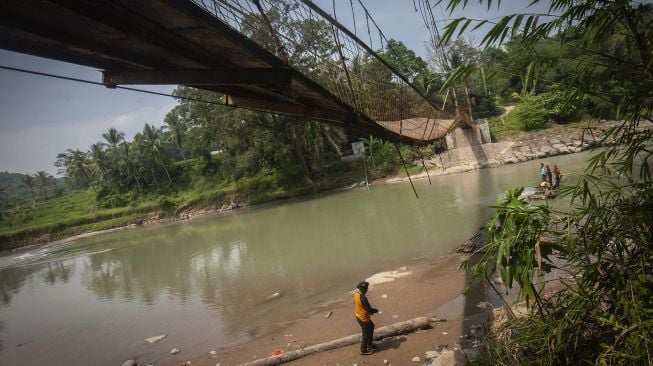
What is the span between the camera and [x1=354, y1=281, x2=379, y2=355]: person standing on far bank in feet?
14.7

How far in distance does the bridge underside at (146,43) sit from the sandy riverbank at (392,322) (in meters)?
3.05

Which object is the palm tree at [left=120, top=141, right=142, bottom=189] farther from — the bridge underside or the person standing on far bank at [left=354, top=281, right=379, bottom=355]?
the bridge underside

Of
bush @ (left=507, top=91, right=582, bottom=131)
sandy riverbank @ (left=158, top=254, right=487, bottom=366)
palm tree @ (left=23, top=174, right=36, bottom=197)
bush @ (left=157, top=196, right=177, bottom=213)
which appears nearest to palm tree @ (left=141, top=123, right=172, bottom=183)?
bush @ (left=157, top=196, right=177, bottom=213)

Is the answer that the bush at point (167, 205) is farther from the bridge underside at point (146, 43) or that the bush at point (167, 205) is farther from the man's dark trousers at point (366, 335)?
the bridge underside at point (146, 43)

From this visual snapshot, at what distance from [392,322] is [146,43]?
4583mm

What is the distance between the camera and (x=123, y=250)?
776 inches

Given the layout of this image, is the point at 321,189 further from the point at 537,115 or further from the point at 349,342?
the point at 349,342

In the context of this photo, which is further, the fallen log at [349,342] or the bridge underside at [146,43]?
the fallen log at [349,342]

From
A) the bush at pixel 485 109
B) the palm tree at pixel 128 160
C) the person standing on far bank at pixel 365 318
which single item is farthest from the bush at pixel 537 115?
the palm tree at pixel 128 160

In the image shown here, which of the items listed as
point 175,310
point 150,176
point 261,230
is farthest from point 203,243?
point 150,176

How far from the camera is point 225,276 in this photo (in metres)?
10.5

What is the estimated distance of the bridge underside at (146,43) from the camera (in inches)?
78.2

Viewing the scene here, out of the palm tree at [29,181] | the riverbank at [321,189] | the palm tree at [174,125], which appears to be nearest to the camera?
the riverbank at [321,189]

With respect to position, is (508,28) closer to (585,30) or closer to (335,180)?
(585,30)
